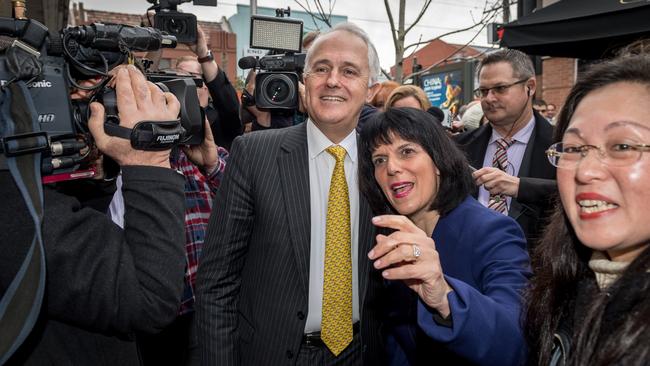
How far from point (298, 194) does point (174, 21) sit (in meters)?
1.15

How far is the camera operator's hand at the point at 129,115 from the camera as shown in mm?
1215

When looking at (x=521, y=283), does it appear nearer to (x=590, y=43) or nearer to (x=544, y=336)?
(x=544, y=336)

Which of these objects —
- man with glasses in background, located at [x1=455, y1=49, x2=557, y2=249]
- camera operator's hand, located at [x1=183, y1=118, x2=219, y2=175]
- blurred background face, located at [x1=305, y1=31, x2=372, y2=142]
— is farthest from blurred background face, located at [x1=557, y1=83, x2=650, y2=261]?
camera operator's hand, located at [x1=183, y1=118, x2=219, y2=175]

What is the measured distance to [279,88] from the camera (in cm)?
284

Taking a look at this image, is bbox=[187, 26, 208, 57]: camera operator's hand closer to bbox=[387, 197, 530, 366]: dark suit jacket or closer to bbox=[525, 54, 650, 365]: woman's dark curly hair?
bbox=[387, 197, 530, 366]: dark suit jacket

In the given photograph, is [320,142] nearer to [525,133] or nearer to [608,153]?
[608,153]

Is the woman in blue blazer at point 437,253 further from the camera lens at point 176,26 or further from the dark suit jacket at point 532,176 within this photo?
the camera lens at point 176,26

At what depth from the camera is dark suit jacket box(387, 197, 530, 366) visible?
130 cm

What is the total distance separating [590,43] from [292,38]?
262 centimetres

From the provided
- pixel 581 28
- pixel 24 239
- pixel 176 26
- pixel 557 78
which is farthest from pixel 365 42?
pixel 557 78

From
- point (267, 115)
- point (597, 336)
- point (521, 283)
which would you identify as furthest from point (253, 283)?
point (267, 115)

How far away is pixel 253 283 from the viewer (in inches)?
81.2

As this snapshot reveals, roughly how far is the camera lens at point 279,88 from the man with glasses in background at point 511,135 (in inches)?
49.3

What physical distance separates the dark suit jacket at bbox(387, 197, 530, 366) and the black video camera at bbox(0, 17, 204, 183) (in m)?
0.82
